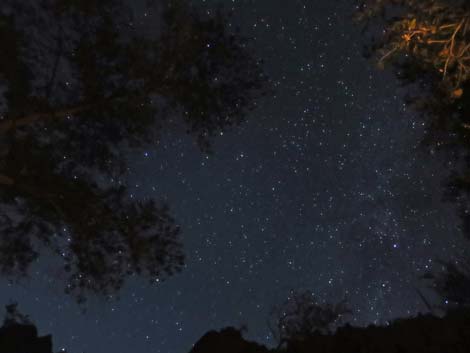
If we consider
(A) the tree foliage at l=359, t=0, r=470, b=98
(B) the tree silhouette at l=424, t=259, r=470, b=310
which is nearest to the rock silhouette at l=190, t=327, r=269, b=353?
(A) the tree foliage at l=359, t=0, r=470, b=98

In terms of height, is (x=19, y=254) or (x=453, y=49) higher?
(x=19, y=254)

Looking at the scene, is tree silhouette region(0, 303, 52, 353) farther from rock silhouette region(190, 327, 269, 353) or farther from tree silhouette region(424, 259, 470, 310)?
tree silhouette region(424, 259, 470, 310)

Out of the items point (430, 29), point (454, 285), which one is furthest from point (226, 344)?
point (454, 285)

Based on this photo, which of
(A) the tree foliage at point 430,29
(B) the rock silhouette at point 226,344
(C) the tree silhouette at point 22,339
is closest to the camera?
(A) the tree foliage at point 430,29

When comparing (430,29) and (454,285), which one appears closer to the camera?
(430,29)

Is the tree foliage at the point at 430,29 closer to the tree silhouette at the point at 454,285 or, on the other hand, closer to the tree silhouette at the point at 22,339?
the tree silhouette at the point at 22,339

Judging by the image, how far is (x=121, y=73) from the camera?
12672 mm

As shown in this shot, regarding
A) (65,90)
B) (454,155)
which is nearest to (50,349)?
(65,90)

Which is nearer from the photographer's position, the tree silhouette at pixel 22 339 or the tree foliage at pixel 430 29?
the tree foliage at pixel 430 29

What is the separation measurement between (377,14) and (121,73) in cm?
666

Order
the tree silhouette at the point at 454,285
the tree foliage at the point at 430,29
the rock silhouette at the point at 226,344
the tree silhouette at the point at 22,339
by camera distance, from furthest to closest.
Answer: the tree silhouette at the point at 454,285, the tree silhouette at the point at 22,339, the rock silhouette at the point at 226,344, the tree foliage at the point at 430,29

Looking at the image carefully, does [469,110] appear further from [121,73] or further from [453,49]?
[121,73]

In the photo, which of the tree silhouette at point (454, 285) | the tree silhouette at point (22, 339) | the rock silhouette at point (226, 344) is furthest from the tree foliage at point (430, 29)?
the tree silhouette at point (454, 285)

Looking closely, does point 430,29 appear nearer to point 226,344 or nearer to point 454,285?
point 226,344
